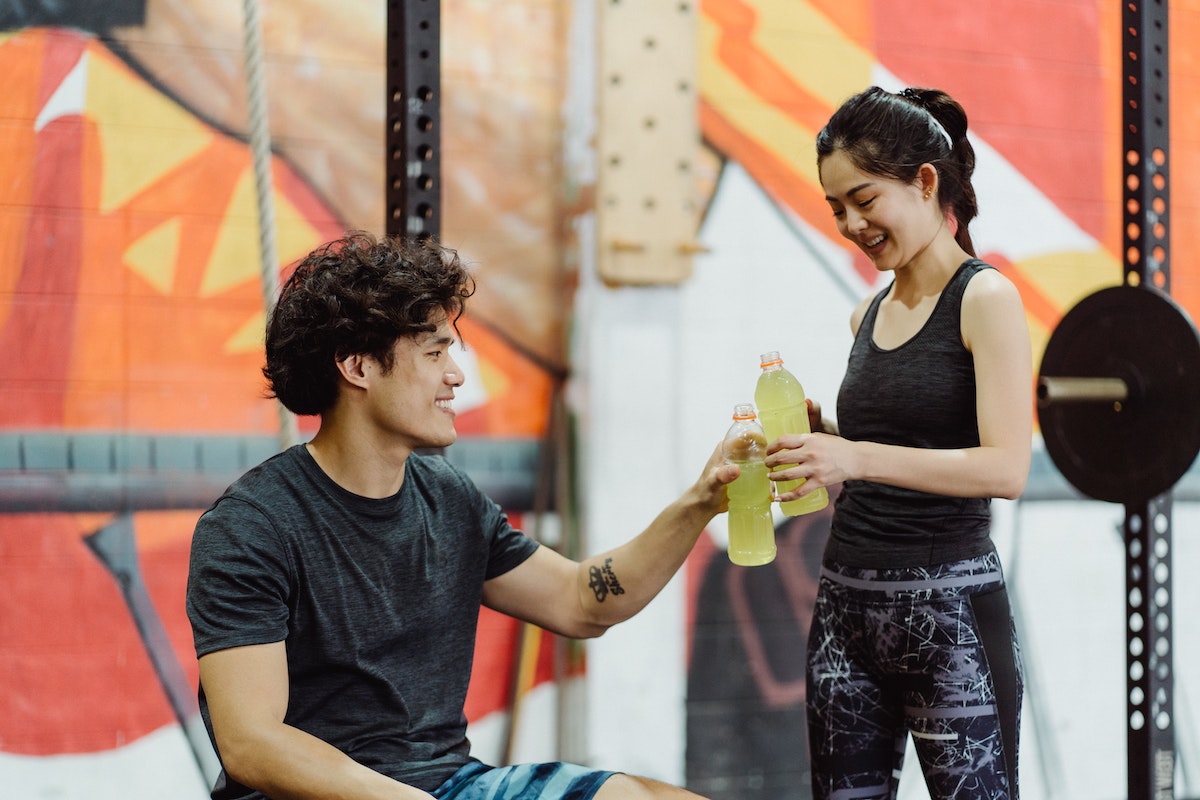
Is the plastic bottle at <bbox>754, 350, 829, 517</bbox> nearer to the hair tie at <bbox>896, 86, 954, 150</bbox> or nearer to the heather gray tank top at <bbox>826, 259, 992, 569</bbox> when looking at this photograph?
the heather gray tank top at <bbox>826, 259, 992, 569</bbox>

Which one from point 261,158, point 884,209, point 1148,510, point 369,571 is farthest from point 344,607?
point 1148,510

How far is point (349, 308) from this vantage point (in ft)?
4.83

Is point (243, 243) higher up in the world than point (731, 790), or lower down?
higher up

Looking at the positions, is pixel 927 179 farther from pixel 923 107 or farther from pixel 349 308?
pixel 349 308

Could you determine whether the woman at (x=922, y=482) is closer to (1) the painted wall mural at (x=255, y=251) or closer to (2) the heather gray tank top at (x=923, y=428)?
(2) the heather gray tank top at (x=923, y=428)

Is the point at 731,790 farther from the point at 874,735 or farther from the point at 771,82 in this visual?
the point at 771,82

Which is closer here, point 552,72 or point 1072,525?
point 552,72

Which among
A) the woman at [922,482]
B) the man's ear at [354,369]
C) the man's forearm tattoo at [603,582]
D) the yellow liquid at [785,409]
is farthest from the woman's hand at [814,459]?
the man's ear at [354,369]

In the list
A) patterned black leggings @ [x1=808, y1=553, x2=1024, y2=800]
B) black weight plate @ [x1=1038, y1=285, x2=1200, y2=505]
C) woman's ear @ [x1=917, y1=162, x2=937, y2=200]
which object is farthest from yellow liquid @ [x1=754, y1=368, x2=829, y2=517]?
black weight plate @ [x1=1038, y1=285, x2=1200, y2=505]

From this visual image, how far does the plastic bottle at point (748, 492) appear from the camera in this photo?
1540 millimetres

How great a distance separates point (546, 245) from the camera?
283 cm

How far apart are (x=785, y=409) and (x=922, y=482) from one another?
0.99 feet

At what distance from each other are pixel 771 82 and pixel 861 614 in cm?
183

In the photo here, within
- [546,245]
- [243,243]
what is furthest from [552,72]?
[243,243]
